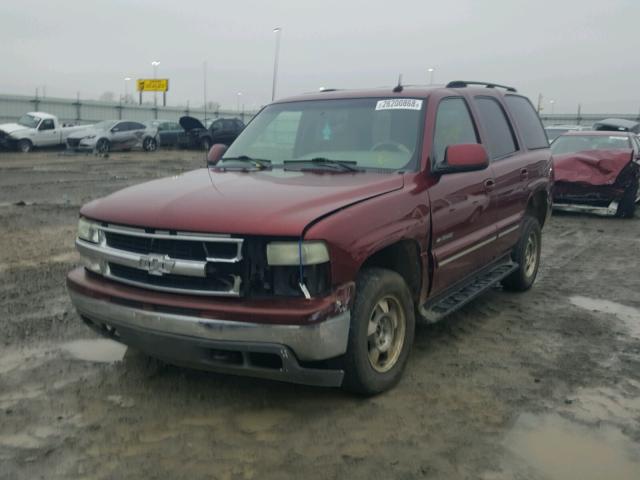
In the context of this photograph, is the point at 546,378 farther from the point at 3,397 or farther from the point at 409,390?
the point at 3,397

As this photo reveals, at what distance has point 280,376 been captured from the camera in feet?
11.2

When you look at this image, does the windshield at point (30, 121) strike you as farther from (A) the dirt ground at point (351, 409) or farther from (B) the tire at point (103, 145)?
(A) the dirt ground at point (351, 409)

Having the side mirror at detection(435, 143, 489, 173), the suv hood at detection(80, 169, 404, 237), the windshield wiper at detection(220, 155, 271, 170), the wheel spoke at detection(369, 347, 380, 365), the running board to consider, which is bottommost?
the wheel spoke at detection(369, 347, 380, 365)

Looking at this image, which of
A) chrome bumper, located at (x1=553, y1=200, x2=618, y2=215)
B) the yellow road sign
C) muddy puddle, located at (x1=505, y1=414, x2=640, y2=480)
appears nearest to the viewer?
muddy puddle, located at (x1=505, y1=414, x2=640, y2=480)

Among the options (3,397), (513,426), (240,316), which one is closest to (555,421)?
(513,426)

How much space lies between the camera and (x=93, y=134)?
27.0 meters

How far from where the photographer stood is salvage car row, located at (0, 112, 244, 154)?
26.8 m

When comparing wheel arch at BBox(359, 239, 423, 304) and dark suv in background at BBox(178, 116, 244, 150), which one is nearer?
wheel arch at BBox(359, 239, 423, 304)

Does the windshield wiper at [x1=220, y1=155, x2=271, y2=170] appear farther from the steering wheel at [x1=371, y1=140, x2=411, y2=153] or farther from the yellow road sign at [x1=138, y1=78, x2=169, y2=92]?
the yellow road sign at [x1=138, y1=78, x2=169, y2=92]

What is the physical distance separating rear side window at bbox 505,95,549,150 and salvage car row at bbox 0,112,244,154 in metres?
19.6

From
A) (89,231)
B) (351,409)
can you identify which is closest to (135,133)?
(89,231)

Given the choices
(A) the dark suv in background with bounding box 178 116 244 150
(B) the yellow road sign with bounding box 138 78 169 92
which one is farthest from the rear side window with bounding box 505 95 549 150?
(B) the yellow road sign with bounding box 138 78 169 92

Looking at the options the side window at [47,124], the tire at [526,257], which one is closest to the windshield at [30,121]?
the side window at [47,124]

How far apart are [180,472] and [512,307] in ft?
12.6
